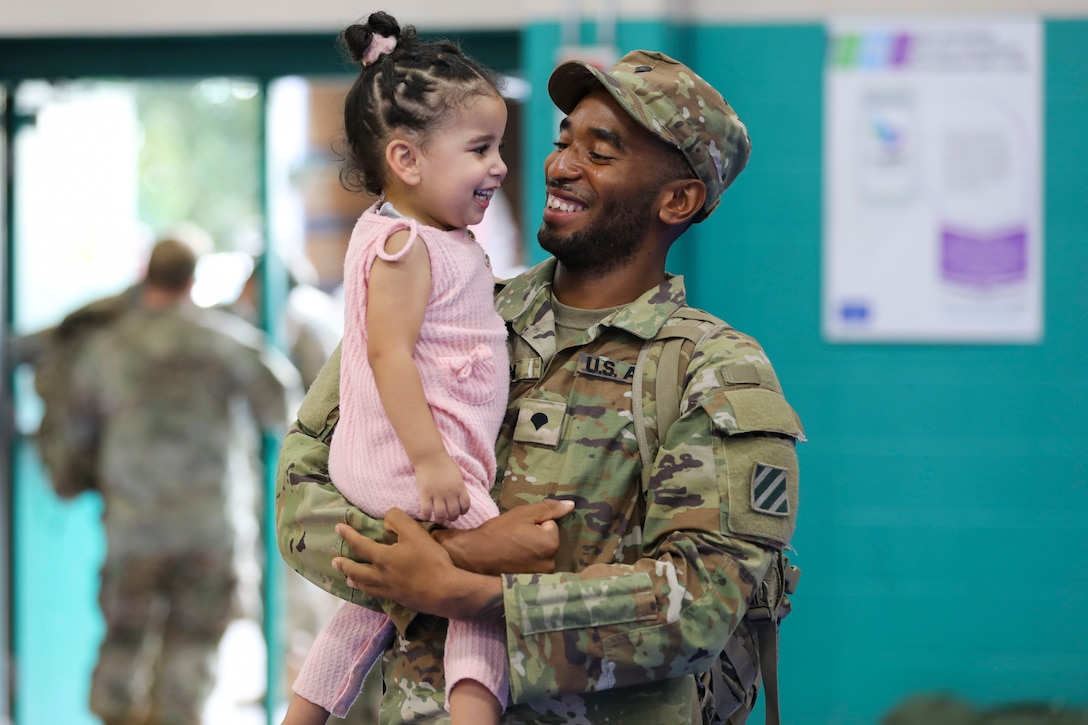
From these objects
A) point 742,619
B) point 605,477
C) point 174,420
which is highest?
point 605,477

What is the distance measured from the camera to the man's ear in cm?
179

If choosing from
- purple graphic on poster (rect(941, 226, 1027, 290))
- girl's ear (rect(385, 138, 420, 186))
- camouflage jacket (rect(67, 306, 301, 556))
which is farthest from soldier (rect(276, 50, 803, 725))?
camouflage jacket (rect(67, 306, 301, 556))

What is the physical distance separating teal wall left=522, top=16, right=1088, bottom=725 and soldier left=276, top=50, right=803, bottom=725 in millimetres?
1890

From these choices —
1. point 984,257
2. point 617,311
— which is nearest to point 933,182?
point 984,257

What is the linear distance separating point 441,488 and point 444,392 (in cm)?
14

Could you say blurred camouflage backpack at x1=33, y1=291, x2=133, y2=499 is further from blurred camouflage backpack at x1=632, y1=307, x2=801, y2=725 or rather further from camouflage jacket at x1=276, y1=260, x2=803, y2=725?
blurred camouflage backpack at x1=632, y1=307, x2=801, y2=725

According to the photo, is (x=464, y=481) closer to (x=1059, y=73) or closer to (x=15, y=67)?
(x=1059, y=73)

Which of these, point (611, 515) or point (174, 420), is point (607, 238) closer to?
point (611, 515)

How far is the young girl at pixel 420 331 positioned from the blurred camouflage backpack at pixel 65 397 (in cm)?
256

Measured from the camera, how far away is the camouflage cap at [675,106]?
5.64 feet

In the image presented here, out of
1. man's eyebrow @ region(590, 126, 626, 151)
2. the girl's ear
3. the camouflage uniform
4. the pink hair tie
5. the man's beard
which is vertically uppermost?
the pink hair tie

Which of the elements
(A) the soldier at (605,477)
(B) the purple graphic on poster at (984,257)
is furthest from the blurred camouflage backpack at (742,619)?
(B) the purple graphic on poster at (984,257)

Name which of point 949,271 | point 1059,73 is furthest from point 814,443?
point 1059,73

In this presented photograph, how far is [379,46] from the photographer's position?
5.55 ft
